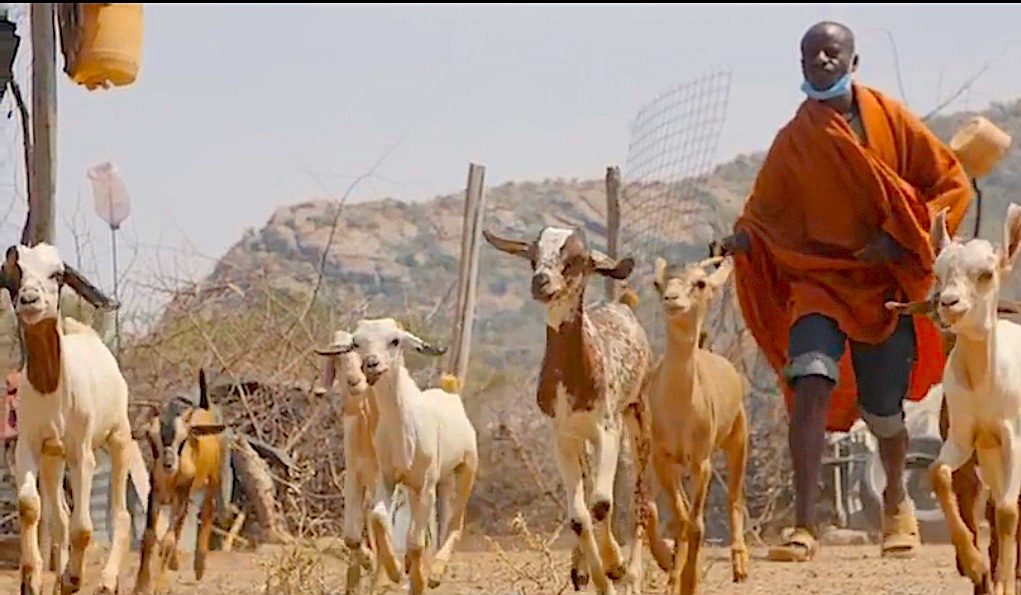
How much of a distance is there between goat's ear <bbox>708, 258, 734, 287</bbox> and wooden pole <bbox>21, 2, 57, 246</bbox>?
393 cm

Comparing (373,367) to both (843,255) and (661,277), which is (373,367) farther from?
(843,255)

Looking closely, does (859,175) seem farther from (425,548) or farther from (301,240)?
(301,240)

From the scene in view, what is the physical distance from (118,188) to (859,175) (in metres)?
6.17

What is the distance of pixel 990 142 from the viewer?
1052cm

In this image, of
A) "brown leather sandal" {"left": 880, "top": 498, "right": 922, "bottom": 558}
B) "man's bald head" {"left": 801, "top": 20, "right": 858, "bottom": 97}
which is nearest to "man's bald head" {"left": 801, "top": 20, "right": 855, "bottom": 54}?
"man's bald head" {"left": 801, "top": 20, "right": 858, "bottom": 97}

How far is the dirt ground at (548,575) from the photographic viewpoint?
9.80 m

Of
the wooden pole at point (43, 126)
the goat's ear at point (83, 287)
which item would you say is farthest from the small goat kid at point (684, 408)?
the wooden pole at point (43, 126)

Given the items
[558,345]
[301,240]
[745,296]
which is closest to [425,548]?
[558,345]

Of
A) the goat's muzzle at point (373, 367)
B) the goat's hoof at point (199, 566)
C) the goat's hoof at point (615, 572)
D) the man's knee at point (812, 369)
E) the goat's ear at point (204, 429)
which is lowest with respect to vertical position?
the goat's hoof at point (199, 566)

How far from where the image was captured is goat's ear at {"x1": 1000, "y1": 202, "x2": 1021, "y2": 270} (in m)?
8.31

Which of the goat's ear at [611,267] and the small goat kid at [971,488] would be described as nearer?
the small goat kid at [971,488]

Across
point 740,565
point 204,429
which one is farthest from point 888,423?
point 204,429

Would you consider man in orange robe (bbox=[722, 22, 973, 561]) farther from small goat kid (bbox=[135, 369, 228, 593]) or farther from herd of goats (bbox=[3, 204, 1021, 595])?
small goat kid (bbox=[135, 369, 228, 593])

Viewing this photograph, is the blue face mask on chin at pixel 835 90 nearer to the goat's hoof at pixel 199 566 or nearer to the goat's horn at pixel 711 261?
the goat's horn at pixel 711 261
